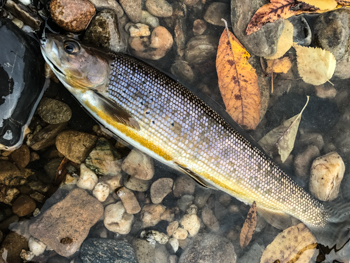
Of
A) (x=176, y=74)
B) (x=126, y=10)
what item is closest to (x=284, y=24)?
(x=176, y=74)

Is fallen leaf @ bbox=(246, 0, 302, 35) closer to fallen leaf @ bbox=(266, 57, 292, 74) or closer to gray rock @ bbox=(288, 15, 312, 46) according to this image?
gray rock @ bbox=(288, 15, 312, 46)

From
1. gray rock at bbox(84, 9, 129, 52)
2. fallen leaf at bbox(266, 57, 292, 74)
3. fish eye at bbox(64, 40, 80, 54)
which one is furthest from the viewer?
fallen leaf at bbox(266, 57, 292, 74)

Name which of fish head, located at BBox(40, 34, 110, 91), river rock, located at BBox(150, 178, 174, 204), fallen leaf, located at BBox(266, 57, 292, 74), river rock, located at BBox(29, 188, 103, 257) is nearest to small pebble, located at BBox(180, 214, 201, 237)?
river rock, located at BBox(150, 178, 174, 204)

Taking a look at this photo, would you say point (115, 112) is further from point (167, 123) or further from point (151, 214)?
point (151, 214)

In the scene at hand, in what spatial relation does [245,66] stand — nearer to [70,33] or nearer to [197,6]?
[197,6]

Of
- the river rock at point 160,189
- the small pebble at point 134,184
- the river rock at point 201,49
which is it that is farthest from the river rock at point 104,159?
the river rock at point 201,49

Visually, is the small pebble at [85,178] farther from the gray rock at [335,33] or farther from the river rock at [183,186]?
the gray rock at [335,33]
